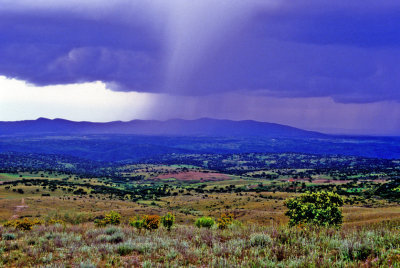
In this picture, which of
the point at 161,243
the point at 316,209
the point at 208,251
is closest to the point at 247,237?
the point at 208,251

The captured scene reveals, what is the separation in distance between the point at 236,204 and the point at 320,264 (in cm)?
5632

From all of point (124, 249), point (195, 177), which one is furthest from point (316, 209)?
point (195, 177)

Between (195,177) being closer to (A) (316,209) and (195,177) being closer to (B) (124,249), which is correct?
(A) (316,209)

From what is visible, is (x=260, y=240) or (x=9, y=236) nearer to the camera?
(x=260, y=240)

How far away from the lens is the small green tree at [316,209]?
26.1 meters

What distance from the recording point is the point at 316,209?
2691cm

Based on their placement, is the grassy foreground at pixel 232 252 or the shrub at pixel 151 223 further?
the shrub at pixel 151 223

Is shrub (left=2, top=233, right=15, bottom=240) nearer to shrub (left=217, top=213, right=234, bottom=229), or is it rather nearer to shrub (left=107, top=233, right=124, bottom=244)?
Result: shrub (left=107, top=233, right=124, bottom=244)

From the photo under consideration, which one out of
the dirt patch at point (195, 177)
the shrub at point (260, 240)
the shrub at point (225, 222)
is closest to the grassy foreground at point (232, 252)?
the shrub at point (260, 240)

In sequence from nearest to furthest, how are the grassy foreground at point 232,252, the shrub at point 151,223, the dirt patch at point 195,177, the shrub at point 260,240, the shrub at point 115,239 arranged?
the grassy foreground at point 232,252 < the shrub at point 260,240 < the shrub at point 115,239 < the shrub at point 151,223 < the dirt patch at point 195,177

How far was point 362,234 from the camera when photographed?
29.3 ft

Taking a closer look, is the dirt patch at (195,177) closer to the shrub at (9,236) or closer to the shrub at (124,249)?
the shrub at (9,236)

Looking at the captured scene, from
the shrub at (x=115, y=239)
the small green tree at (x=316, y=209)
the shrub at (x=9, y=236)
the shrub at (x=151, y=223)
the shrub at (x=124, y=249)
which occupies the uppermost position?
the shrub at (x=124, y=249)

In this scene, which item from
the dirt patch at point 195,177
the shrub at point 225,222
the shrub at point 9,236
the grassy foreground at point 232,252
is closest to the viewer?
the grassy foreground at point 232,252
